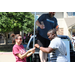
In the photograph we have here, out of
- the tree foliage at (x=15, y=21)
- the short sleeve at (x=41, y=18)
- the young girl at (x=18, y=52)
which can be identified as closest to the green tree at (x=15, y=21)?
the tree foliage at (x=15, y=21)

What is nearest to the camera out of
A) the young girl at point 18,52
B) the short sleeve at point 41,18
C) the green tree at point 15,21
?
the young girl at point 18,52

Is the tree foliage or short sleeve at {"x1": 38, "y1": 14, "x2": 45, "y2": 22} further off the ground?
the tree foliage

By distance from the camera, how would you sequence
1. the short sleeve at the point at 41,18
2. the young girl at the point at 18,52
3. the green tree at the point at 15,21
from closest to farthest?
the young girl at the point at 18,52, the short sleeve at the point at 41,18, the green tree at the point at 15,21

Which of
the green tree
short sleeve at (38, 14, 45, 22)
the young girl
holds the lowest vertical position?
the young girl

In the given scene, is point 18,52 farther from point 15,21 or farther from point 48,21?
point 15,21

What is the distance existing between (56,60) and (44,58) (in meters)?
0.71

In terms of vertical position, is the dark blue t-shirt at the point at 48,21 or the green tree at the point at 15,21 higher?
the green tree at the point at 15,21

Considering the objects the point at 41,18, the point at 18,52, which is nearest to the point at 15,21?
the point at 41,18

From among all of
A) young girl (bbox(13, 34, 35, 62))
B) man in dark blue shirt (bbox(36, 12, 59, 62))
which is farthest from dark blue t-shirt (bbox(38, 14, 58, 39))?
young girl (bbox(13, 34, 35, 62))

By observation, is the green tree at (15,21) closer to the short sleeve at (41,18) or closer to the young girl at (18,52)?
the short sleeve at (41,18)

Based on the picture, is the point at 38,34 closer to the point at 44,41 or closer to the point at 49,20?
the point at 44,41

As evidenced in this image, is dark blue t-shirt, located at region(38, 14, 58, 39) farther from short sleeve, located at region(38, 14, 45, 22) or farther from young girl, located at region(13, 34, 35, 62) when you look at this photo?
young girl, located at region(13, 34, 35, 62)
